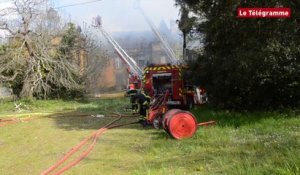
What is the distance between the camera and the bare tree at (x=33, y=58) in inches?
1023

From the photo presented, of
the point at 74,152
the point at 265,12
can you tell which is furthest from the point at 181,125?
the point at 265,12

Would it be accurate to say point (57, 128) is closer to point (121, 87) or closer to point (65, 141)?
point (65, 141)

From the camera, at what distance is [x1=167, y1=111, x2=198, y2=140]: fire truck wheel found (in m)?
10.6

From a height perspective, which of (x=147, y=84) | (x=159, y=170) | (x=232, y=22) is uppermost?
(x=232, y=22)

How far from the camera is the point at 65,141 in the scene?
1180 cm

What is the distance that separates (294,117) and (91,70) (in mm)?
22614

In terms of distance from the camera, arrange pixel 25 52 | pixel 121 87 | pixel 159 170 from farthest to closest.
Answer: pixel 121 87, pixel 25 52, pixel 159 170

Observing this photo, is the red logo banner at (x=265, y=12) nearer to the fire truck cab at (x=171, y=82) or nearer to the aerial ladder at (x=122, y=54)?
the fire truck cab at (x=171, y=82)

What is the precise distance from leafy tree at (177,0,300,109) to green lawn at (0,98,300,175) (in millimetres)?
691

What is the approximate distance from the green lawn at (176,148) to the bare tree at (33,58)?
1174 cm

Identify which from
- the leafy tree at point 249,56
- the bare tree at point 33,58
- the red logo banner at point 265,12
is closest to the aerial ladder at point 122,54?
the bare tree at point 33,58

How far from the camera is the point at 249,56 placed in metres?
11.9

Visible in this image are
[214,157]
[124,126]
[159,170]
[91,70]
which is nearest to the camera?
[159,170]

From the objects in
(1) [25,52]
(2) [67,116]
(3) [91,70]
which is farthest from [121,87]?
(2) [67,116]
